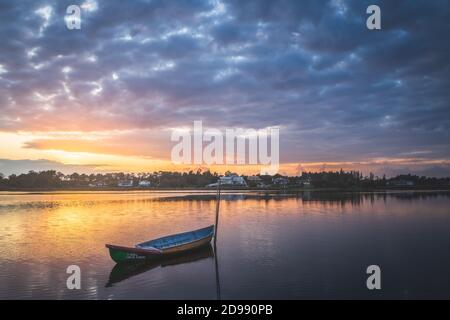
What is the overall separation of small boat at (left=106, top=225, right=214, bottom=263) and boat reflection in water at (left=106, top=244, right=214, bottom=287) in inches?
9.2

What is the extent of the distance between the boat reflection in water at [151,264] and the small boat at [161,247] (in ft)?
0.77

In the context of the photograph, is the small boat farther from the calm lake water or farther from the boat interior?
the calm lake water

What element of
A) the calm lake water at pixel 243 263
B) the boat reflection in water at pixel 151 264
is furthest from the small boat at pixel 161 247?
the calm lake water at pixel 243 263

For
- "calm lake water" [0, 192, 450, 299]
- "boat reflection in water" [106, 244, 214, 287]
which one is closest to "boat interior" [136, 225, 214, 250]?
"boat reflection in water" [106, 244, 214, 287]

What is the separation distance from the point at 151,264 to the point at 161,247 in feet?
4.30

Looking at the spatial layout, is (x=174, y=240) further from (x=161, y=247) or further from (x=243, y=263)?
(x=243, y=263)

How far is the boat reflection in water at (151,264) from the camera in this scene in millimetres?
17438

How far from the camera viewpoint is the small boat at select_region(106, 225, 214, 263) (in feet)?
62.7

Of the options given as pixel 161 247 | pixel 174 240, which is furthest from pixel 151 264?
pixel 174 240

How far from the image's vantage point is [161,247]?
20.6 meters

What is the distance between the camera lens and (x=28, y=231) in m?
31.9
